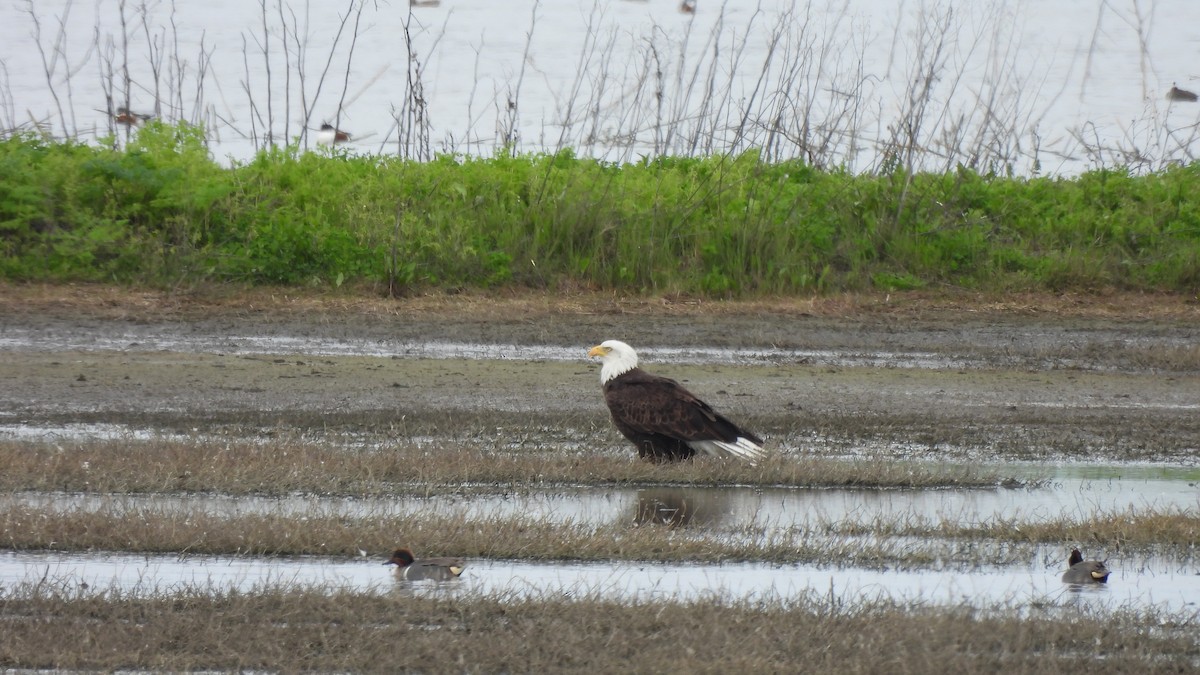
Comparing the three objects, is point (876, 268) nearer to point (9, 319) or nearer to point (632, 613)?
point (9, 319)

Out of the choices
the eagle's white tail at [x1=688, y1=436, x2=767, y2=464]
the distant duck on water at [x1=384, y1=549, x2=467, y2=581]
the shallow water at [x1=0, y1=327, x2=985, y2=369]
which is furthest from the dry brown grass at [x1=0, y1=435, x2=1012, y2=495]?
the shallow water at [x1=0, y1=327, x2=985, y2=369]

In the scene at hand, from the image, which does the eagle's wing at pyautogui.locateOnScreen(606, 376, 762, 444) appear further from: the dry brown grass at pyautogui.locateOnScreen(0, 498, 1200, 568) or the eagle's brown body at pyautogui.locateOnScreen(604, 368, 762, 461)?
the dry brown grass at pyautogui.locateOnScreen(0, 498, 1200, 568)

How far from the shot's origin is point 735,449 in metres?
9.80

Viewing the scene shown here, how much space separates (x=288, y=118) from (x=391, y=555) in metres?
12.6

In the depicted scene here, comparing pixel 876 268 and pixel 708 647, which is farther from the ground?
pixel 876 268

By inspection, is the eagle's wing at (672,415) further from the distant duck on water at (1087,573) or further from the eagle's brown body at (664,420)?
the distant duck on water at (1087,573)

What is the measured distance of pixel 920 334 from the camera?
15.7m

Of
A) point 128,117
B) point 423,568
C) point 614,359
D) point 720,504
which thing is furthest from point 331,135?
point 423,568

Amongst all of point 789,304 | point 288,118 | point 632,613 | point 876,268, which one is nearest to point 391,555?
point 632,613

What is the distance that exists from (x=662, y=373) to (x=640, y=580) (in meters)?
6.25

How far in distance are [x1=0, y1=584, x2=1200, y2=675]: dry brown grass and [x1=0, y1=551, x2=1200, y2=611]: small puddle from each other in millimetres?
231

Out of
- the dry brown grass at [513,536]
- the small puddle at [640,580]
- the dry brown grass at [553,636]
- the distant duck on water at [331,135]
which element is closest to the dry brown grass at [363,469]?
the dry brown grass at [513,536]

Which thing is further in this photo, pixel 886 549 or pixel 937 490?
pixel 937 490

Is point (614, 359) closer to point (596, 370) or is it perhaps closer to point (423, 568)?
point (596, 370)
